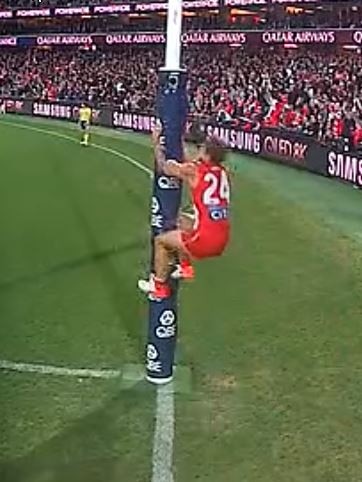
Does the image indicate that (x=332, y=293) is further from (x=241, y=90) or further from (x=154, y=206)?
(x=241, y=90)

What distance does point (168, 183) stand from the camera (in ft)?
28.0

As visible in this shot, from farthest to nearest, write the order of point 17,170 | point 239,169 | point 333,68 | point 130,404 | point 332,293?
point 333,68 → point 239,169 → point 17,170 → point 332,293 → point 130,404

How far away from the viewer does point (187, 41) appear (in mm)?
46594

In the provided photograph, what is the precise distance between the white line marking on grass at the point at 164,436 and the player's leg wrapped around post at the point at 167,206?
0.26 meters

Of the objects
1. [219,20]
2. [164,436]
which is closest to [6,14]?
[219,20]

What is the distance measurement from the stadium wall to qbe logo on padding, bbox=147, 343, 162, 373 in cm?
792

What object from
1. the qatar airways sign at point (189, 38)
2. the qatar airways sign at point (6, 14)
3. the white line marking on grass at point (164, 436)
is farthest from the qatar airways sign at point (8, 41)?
the white line marking on grass at point (164, 436)

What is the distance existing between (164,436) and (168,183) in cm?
232

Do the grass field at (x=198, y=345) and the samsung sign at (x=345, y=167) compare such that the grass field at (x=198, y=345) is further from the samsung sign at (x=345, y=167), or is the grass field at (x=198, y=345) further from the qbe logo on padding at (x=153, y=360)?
the samsung sign at (x=345, y=167)

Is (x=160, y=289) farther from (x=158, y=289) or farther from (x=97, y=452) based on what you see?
(x=97, y=452)

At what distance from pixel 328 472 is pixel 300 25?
119 feet

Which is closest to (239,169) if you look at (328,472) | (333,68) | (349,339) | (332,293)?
(333,68)

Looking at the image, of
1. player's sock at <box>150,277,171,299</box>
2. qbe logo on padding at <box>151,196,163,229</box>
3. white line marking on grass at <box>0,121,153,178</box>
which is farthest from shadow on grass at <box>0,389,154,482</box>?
white line marking on grass at <box>0,121,153,178</box>

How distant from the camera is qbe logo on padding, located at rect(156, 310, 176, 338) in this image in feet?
29.1
